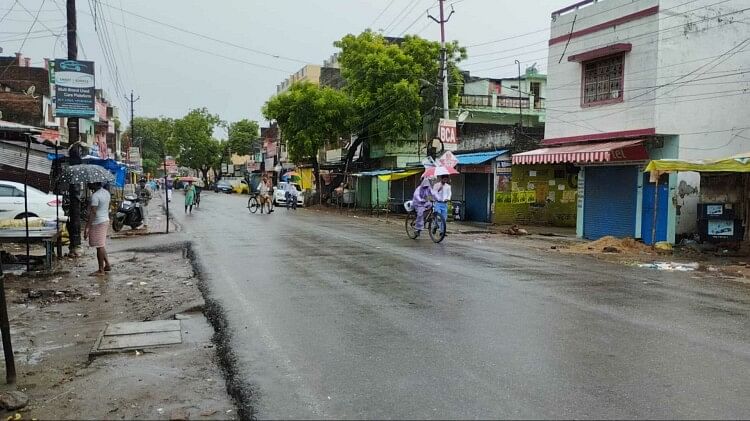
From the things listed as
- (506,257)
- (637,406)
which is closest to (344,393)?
(637,406)

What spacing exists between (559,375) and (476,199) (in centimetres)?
2422

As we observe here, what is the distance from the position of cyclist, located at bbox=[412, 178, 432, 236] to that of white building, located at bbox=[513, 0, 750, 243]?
16.7 ft

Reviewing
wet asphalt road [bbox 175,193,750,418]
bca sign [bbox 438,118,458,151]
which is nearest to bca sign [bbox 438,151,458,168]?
bca sign [bbox 438,118,458,151]

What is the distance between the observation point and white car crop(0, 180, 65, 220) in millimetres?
16453

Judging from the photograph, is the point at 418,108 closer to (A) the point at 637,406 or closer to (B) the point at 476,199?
(B) the point at 476,199

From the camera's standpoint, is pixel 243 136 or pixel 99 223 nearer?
pixel 99 223

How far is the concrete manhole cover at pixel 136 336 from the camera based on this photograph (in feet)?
21.0

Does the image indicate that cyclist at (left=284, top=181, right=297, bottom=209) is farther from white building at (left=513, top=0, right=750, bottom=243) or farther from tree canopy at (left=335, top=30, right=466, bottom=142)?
white building at (left=513, top=0, right=750, bottom=243)

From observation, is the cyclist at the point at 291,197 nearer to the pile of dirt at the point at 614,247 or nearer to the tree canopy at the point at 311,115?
the tree canopy at the point at 311,115

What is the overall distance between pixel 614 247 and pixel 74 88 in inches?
549

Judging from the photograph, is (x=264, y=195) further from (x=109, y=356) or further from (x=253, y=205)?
(x=109, y=356)

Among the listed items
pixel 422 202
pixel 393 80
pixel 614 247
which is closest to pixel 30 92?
pixel 393 80

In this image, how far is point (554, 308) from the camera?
7949 mm

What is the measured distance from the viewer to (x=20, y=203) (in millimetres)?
16656
